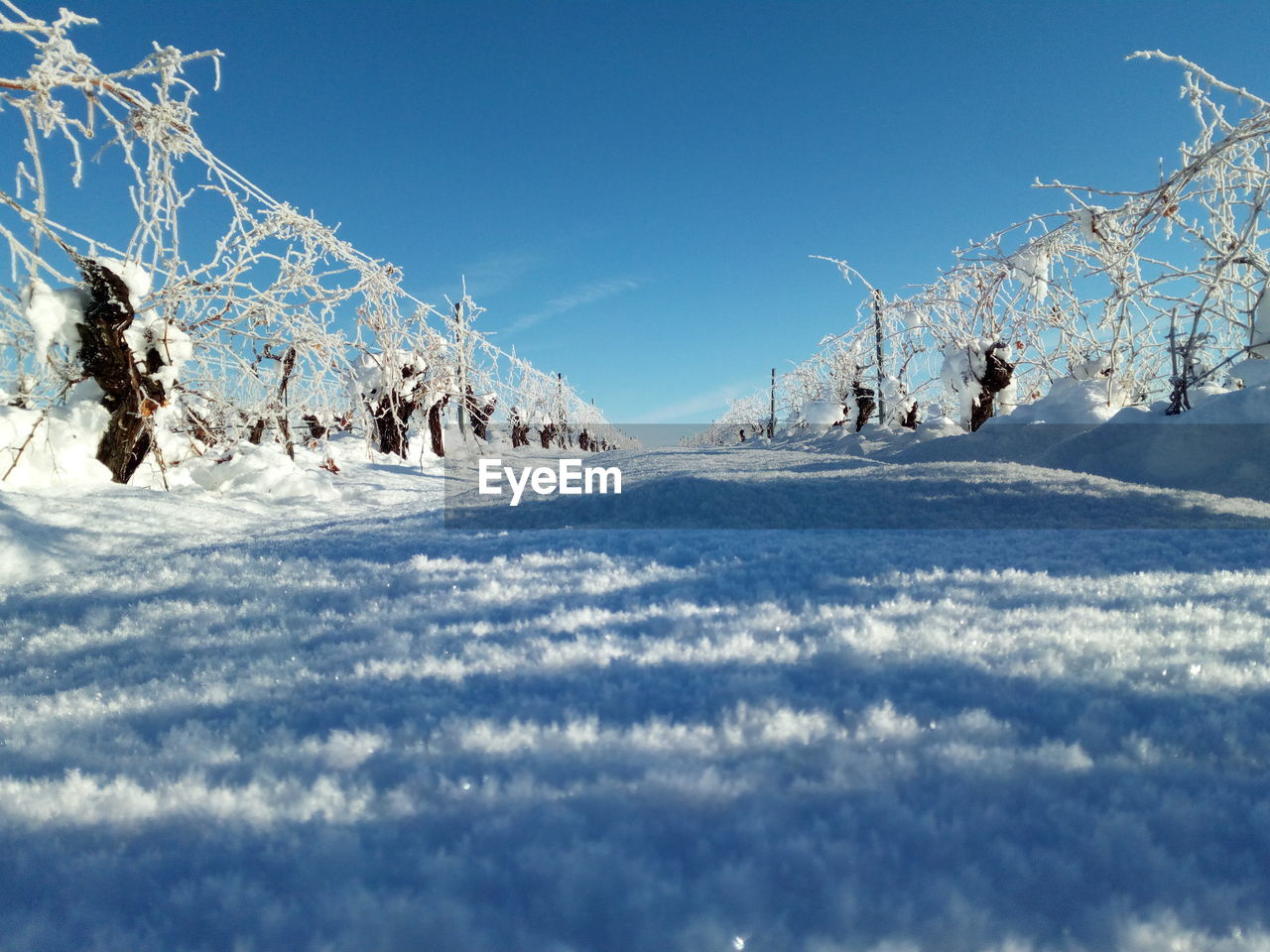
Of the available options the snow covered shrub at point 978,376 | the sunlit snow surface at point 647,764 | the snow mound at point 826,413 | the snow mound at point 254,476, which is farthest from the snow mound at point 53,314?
the snow mound at point 826,413

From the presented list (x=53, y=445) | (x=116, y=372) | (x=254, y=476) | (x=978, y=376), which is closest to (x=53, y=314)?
(x=116, y=372)

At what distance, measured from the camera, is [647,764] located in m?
0.85

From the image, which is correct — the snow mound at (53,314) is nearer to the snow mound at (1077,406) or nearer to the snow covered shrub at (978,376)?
the snow mound at (1077,406)

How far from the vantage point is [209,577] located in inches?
69.4

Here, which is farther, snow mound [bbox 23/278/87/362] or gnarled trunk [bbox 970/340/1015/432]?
gnarled trunk [bbox 970/340/1015/432]

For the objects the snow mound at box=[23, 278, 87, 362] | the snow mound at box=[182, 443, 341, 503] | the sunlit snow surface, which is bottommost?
the sunlit snow surface

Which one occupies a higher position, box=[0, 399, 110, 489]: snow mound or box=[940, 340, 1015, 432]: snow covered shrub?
box=[940, 340, 1015, 432]: snow covered shrub

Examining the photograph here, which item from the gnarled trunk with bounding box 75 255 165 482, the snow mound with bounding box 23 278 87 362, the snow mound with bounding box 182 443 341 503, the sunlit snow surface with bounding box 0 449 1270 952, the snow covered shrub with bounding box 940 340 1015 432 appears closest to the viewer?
the sunlit snow surface with bounding box 0 449 1270 952

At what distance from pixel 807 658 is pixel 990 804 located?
1.37ft

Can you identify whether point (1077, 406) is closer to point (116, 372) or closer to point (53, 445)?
point (116, 372)

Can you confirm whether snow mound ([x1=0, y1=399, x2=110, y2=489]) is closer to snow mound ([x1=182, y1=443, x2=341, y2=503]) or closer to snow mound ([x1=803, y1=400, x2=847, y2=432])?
snow mound ([x1=182, y1=443, x2=341, y2=503])

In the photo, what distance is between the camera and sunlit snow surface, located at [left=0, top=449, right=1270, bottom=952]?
0.63 metres

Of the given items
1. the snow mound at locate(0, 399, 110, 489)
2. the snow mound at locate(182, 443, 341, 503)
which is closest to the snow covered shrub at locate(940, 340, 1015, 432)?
the snow mound at locate(182, 443, 341, 503)

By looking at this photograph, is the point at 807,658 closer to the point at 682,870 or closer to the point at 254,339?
the point at 682,870
